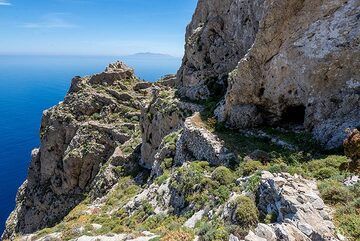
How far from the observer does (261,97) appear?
2875 centimetres

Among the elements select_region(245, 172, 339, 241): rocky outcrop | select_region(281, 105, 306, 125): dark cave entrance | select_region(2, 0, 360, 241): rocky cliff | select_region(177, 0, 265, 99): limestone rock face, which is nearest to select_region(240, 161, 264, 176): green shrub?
select_region(2, 0, 360, 241): rocky cliff

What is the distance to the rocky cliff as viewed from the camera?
48.8ft

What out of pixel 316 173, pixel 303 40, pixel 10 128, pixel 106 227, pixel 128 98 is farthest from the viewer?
pixel 10 128

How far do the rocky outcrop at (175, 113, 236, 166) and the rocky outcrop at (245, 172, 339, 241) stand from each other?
7.86 meters

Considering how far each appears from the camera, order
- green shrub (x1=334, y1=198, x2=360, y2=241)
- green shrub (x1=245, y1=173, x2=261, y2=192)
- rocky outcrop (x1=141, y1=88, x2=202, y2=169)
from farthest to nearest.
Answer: rocky outcrop (x1=141, y1=88, x2=202, y2=169), green shrub (x1=245, y1=173, x2=261, y2=192), green shrub (x1=334, y1=198, x2=360, y2=241)

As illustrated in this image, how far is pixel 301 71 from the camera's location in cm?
2520

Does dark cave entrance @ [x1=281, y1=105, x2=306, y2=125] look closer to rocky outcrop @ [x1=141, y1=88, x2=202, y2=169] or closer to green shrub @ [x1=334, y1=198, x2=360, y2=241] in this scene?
rocky outcrop @ [x1=141, y1=88, x2=202, y2=169]

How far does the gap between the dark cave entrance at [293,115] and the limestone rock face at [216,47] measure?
10.0 metres

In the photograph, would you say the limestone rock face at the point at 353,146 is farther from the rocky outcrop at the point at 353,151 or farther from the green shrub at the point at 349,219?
the green shrub at the point at 349,219

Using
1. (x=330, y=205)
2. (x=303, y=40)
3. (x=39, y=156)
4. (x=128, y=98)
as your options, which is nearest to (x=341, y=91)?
(x=303, y=40)

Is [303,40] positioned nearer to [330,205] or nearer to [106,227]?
[330,205]

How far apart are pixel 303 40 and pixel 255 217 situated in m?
15.6

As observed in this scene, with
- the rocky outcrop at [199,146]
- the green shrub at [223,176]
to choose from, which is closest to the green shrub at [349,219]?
the green shrub at [223,176]

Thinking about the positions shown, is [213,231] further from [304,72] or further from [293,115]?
[293,115]
